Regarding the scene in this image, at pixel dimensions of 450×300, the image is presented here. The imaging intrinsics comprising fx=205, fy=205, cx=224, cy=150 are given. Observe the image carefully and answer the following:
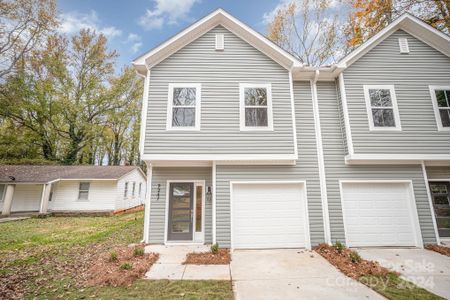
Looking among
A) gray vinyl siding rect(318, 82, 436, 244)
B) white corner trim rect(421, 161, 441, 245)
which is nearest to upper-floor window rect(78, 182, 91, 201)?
gray vinyl siding rect(318, 82, 436, 244)

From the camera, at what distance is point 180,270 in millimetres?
5184

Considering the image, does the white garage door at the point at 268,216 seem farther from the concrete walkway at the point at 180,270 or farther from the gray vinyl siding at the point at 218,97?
the concrete walkway at the point at 180,270

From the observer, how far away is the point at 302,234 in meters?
7.08

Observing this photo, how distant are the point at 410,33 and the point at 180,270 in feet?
39.1

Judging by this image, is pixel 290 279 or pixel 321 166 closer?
pixel 290 279

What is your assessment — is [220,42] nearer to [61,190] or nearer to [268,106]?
[268,106]

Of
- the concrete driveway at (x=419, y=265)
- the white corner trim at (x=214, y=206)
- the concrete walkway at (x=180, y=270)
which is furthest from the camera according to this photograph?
the white corner trim at (x=214, y=206)

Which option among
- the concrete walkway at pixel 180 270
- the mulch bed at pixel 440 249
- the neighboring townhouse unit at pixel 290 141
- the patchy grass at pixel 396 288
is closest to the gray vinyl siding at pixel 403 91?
the neighboring townhouse unit at pixel 290 141

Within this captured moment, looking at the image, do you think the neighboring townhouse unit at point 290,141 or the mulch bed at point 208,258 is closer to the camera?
the mulch bed at point 208,258

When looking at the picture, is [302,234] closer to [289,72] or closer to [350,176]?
[350,176]

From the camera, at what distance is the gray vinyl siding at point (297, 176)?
698 cm

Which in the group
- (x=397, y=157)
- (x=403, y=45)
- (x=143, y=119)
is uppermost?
(x=403, y=45)

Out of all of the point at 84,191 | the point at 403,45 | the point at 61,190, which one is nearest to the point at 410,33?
the point at 403,45

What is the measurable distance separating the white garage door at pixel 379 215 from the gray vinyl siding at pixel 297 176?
1.04 m
